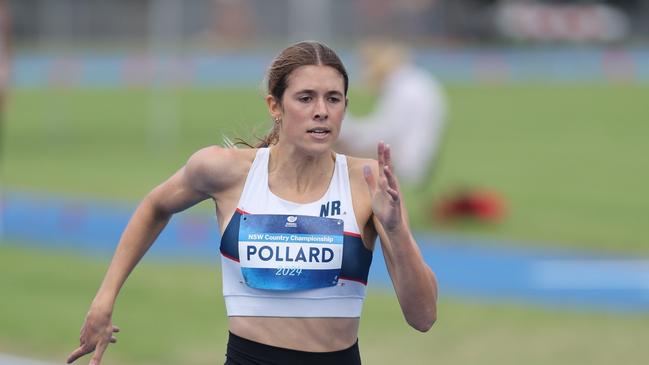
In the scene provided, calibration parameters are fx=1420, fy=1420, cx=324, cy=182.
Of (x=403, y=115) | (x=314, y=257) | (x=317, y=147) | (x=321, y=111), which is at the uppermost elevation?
(x=321, y=111)

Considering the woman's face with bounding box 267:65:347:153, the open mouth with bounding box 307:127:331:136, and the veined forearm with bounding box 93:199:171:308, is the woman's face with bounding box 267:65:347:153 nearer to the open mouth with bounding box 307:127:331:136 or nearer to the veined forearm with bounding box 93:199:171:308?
the open mouth with bounding box 307:127:331:136

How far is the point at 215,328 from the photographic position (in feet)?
32.4

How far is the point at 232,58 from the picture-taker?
121ft

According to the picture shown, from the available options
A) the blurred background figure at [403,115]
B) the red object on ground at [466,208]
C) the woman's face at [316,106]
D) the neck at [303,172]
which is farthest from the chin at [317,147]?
the red object on ground at [466,208]

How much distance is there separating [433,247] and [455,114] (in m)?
14.9

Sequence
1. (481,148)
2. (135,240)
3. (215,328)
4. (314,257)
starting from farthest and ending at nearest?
(481,148) → (215,328) → (135,240) → (314,257)

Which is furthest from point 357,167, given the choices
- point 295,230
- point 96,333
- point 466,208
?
point 466,208

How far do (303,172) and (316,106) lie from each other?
282mm

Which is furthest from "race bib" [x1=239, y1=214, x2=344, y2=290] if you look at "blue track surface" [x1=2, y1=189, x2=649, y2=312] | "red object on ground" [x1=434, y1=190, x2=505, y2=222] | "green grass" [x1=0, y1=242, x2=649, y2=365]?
"red object on ground" [x1=434, y1=190, x2=505, y2=222]

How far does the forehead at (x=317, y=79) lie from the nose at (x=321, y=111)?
47 mm

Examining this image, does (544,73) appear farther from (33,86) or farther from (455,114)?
(33,86)

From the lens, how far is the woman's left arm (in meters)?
4.14

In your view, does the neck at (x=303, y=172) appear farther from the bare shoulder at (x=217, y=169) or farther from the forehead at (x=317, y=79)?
the forehead at (x=317, y=79)

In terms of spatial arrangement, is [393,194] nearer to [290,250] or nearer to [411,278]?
[411,278]
